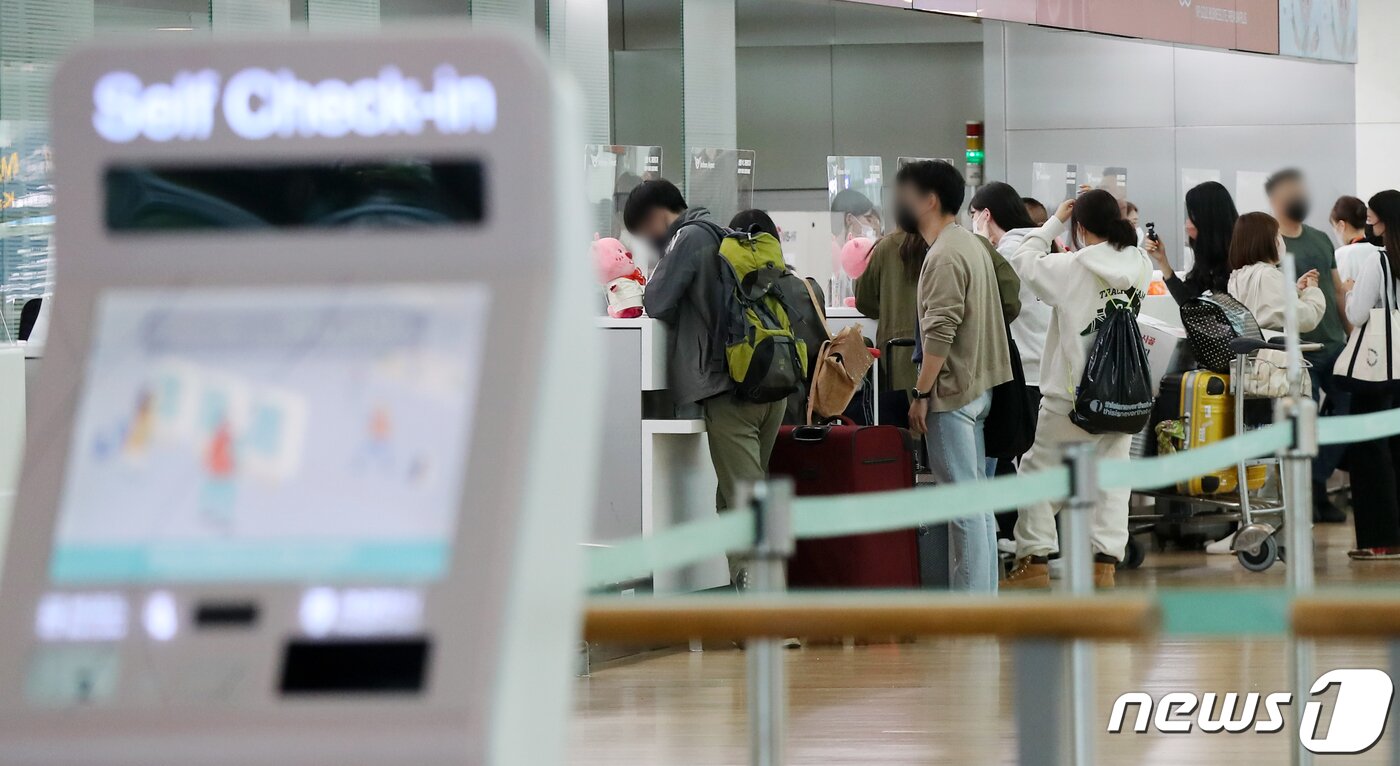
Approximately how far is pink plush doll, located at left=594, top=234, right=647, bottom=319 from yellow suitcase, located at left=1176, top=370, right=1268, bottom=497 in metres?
2.46

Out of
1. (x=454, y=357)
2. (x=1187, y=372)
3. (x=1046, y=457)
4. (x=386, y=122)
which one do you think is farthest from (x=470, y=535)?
(x=1187, y=372)

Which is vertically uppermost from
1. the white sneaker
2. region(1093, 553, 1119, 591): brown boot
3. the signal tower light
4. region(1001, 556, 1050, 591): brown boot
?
the signal tower light

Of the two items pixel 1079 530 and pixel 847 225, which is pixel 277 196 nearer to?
pixel 1079 530

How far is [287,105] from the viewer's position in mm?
952

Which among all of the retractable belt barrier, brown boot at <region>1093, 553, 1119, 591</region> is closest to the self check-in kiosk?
the retractable belt barrier

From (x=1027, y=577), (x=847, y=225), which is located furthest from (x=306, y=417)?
(x=847, y=225)

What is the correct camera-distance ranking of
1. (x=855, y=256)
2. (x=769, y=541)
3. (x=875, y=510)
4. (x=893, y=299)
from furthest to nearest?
(x=855, y=256), (x=893, y=299), (x=875, y=510), (x=769, y=541)

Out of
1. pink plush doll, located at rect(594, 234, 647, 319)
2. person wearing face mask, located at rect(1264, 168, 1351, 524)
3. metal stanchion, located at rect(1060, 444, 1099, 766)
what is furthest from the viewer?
Answer: person wearing face mask, located at rect(1264, 168, 1351, 524)

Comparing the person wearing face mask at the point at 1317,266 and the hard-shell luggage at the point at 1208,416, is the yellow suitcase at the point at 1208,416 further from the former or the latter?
the person wearing face mask at the point at 1317,266

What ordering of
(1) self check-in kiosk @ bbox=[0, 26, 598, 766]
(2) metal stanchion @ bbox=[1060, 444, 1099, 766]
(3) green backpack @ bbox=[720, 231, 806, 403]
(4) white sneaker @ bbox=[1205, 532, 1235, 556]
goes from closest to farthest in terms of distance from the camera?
(1) self check-in kiosk @ bbox=[0, 26, 598, 766] < (2) metal stanchion @ bbox=[1060, 444, 1099, 766] < (3) green backpack @ bbox=[720, 231, 806, 403] < (4) white sneaker @ bbox=[1205, 532, 1235, 556]

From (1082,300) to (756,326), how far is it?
1.47m

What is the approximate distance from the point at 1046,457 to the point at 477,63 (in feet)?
19.6

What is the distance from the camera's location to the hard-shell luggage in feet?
24.6

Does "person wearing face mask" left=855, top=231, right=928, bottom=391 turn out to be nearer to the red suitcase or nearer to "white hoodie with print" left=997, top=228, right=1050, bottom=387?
"white hoodie with print" left=997, top=228, right=1050, bottom=387
